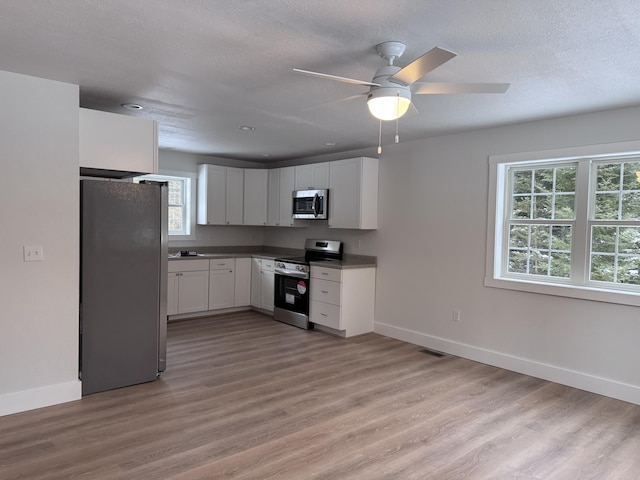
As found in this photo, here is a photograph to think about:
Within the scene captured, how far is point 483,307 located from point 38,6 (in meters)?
4.26

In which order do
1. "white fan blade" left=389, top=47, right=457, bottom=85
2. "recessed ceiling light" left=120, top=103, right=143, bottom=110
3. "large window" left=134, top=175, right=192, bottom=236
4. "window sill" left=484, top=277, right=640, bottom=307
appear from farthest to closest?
"large window" left=134, top=175, right=192, bottom=236 → "recessed ceiling light" left=120, top=103, right=143, bottom=110 → "window sill" left=484, top=277, right=640, bottom=307 → "white fan blade" left=389, top=47, right=457, bottom=85

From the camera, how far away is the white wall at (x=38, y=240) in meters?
2.98

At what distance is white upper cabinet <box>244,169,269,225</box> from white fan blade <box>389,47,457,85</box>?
4.69 meters

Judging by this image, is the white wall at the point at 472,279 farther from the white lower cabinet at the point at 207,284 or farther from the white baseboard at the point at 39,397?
the white baseboard at the point at 39,397

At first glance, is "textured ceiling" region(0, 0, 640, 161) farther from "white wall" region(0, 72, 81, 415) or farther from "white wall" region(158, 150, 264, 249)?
"white wall" region(158, 150, 264, 249)

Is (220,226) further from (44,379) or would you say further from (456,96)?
(456,96)

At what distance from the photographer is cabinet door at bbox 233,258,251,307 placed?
6438mm

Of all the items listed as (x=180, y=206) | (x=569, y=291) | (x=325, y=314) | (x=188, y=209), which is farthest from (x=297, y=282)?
(x=569, y=291)

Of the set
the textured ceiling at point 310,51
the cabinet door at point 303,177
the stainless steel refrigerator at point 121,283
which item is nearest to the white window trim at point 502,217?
the textured ceiling at point 310,51

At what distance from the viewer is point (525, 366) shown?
4.11 meters

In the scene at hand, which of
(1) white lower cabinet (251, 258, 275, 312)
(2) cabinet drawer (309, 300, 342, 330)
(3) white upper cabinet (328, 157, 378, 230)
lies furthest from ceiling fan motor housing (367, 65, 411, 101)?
(1) white lower cabinet (251, 258, 275, 312)

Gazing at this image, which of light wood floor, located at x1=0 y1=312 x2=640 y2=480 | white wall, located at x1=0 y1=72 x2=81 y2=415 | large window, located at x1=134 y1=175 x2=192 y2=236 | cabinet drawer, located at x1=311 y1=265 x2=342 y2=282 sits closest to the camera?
light wood floor, located at x1=0 y1=312 x2=640 y2=480

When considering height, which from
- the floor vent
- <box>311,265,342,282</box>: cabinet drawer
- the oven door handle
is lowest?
the floor vent

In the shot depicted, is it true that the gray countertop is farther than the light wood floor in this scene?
Yes
